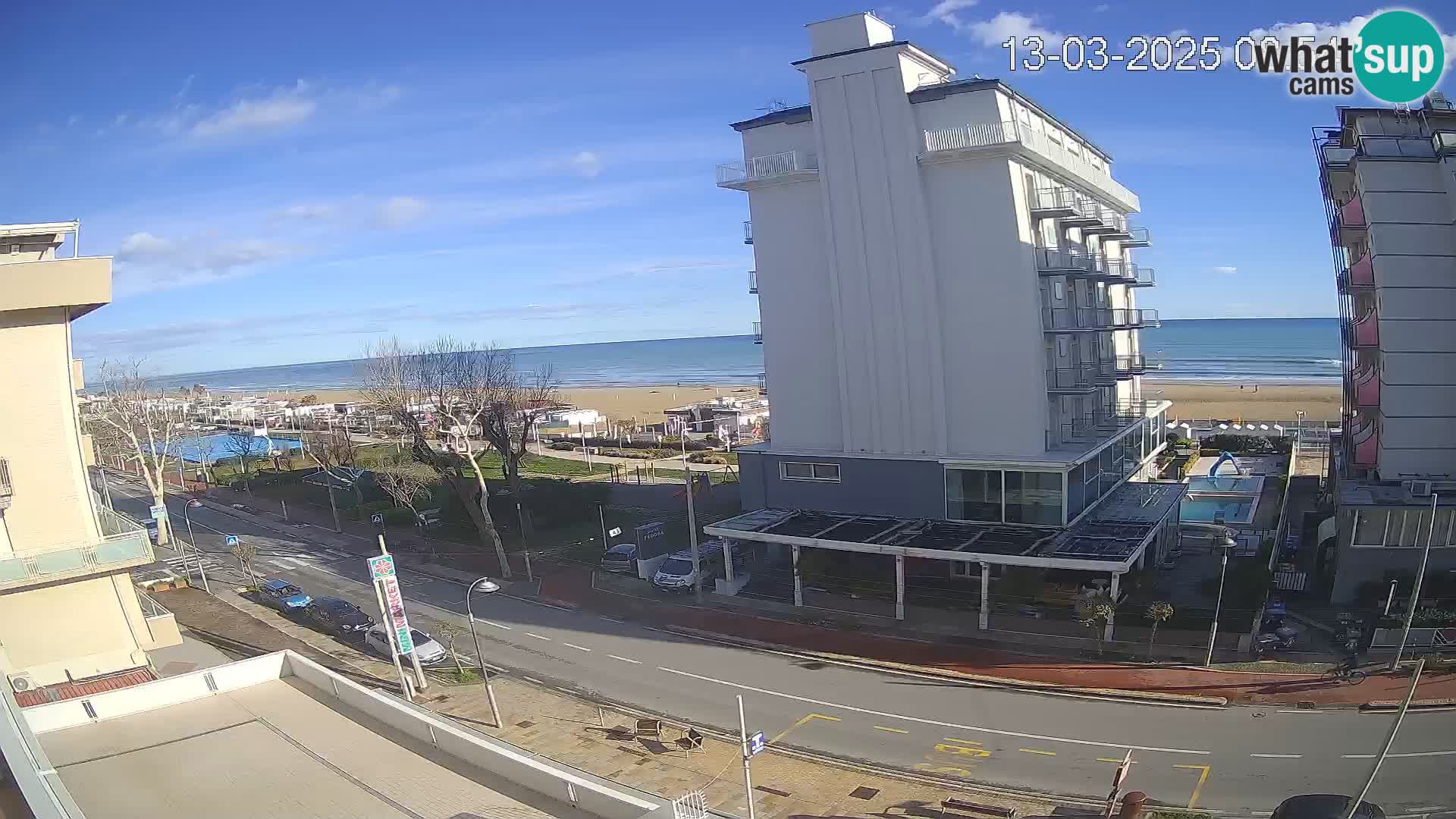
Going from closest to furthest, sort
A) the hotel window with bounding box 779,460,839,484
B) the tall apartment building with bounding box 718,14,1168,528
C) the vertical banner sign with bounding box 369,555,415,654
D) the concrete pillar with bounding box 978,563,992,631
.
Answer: the vertical banner sign with bounding box 369,555,415,654 < the concrete pillar with bounding box 978,563,992,631 < the tall apartment building with bounding box 718,14,1168,528 < the hotel window with bounding box 779,460,839,484

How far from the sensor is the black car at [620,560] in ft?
110

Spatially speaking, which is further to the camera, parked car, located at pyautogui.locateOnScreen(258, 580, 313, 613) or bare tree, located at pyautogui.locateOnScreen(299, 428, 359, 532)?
bare tree, located at pyautogui.locateOnScreen(299, 428, 359, 532)

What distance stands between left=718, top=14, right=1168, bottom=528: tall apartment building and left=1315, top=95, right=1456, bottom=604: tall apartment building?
25.0 ft

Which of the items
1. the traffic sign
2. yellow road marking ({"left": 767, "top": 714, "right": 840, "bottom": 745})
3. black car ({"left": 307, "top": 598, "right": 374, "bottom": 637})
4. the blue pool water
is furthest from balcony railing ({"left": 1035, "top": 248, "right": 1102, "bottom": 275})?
the blue pool water

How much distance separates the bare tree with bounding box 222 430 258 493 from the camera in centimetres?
6172

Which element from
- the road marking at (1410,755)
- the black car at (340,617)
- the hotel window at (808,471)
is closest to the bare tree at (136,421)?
the black car at (340,617)

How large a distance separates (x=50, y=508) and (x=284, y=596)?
56.6ft

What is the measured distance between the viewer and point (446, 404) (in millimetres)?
39688

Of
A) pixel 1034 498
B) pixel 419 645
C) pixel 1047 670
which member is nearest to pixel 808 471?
pixel 1034 498

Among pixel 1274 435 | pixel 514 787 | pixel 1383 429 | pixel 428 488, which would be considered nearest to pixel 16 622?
pixel 514 787

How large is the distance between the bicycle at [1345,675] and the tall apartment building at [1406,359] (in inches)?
200

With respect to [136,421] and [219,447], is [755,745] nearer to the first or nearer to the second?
[136,421]

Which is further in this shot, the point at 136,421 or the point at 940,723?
the point at 136,421

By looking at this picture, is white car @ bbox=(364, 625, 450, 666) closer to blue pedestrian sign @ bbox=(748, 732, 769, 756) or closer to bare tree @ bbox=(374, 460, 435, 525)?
bare tree @ bbox=(374, 460, 435, 525)
